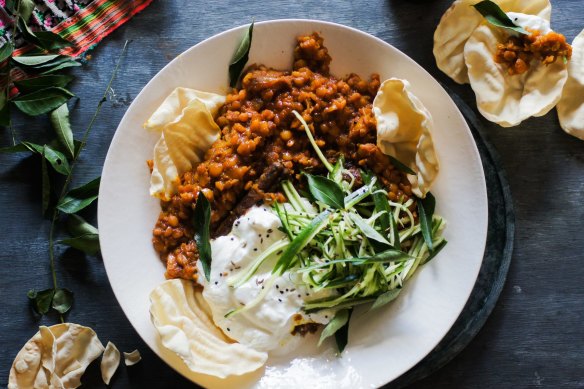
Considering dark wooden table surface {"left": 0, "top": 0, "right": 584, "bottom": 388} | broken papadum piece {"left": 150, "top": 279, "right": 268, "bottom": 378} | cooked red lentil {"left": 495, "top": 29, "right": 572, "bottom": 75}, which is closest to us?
broken papadum piece {"left": 150, "top": 279, "right": 268, "bottom": 378}

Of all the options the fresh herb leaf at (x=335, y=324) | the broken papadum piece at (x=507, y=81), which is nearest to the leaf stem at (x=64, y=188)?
the fresh herb leaf at (x=335, y=324)

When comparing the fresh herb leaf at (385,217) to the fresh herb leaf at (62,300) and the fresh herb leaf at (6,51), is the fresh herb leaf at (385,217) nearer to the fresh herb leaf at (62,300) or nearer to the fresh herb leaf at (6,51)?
the fresh herb leaf at (62,300)

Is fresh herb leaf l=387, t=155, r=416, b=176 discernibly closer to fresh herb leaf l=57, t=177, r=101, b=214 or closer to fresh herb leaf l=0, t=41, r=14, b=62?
fresh herb leaf l=57, t=177, r=101, b=214

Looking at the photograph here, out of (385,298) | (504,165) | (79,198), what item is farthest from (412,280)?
(79,198)

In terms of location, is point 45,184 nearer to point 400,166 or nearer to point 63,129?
point 63,129

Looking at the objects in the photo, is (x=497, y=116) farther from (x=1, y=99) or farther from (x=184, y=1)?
(x=1, y=99)

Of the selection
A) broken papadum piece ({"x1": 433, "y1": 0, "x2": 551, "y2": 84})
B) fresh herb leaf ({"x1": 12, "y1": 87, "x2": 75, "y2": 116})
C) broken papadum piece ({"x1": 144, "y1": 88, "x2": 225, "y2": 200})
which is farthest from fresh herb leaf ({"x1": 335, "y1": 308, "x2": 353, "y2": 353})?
fresh herb leaf ({"x1": 12, "y1": 87, "x2": 75, "y2": 116})
